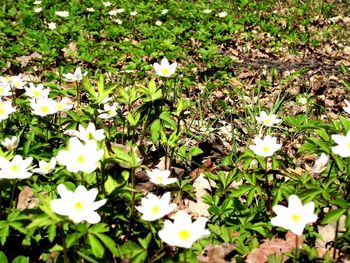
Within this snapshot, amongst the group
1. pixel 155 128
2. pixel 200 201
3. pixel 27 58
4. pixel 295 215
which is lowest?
pixel 27 58

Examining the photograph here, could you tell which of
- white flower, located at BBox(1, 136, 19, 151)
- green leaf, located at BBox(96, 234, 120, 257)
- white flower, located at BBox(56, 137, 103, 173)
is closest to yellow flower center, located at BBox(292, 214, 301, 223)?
green leaf, located at BBox(96, 234, 120, 257)

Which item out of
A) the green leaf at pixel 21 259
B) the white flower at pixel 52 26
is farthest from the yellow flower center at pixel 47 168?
the white flower at pixel 52 26

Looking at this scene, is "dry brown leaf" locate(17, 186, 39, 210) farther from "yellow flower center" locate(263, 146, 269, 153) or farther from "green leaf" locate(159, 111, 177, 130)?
"yellow flower center" locate(263, 146, 269, 153)

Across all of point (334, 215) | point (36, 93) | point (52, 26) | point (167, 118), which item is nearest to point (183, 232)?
point (334, 215)

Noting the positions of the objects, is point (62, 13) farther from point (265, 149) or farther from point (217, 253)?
point (217, 253)

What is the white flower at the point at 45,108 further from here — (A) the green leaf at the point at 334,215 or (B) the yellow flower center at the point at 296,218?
(A) the green leaf at the point at 334,215

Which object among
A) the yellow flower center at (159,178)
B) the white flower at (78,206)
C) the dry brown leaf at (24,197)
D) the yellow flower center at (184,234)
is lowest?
the dry brown leaf at (24,197)
